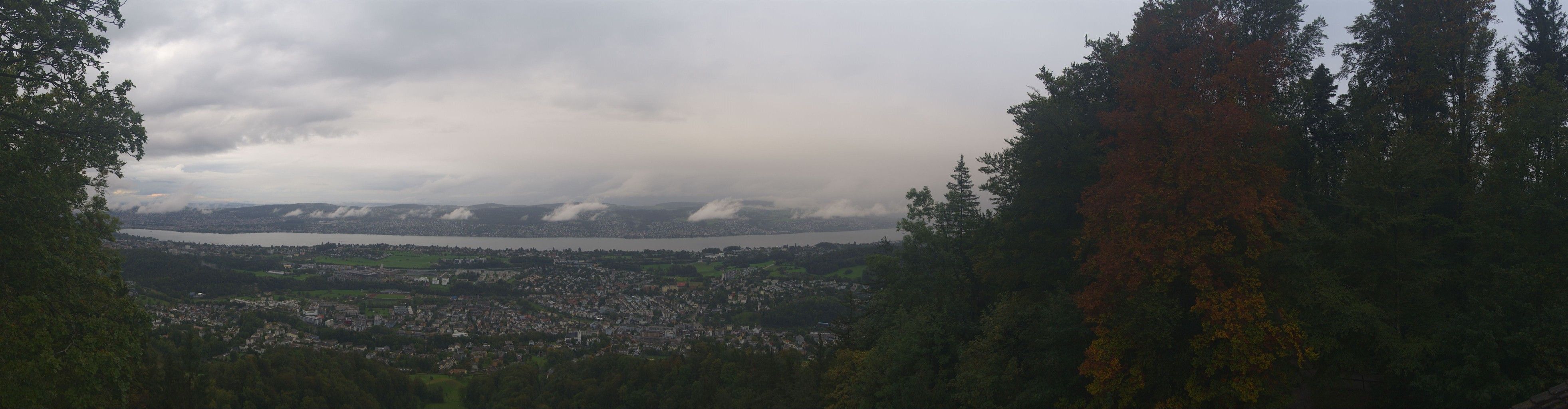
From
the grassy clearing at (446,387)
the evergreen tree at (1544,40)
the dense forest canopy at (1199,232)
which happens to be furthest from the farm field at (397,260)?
the evergreen tree at (1544,40)

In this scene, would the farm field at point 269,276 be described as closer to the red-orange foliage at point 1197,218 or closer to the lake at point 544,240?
the lake at point 544,240

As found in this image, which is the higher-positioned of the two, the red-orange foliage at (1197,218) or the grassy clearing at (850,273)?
the red-orange foliage at (1197,218)

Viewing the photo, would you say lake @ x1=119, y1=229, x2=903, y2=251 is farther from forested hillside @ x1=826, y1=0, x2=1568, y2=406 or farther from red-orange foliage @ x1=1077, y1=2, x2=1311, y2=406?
red-orange foliage @ x1=1077, y1=2, x2=1311, y2=406

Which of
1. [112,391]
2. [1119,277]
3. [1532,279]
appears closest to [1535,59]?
[1532,279]

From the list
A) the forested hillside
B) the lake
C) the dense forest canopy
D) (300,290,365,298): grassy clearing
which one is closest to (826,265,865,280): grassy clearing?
the lake

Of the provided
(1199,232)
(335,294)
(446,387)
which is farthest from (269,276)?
(1199,232)

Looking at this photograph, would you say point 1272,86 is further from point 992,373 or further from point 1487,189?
point 992,373
